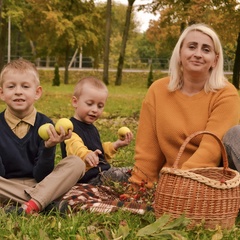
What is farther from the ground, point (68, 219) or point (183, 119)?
point (183, 119)

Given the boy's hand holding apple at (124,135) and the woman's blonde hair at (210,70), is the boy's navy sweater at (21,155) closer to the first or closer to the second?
the boy's hand holding apple at (124,135)

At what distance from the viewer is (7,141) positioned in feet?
14.8

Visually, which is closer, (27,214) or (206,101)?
(27,214)

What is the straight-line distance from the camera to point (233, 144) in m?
4.29

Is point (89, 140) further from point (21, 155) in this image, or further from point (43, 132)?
point (43, 132)

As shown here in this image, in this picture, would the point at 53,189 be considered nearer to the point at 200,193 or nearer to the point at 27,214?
the point at 27,214

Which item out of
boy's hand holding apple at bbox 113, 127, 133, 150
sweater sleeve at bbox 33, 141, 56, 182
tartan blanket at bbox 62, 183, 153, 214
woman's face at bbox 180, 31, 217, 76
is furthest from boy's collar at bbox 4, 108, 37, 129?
woman's face at bbox 180, 31, 217, 76

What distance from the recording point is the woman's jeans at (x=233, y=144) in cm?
426

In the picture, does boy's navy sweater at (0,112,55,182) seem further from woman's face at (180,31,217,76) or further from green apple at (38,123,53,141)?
woman's face at (180,31,217,76)

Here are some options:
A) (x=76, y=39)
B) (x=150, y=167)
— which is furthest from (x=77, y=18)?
(x=150, y=167)

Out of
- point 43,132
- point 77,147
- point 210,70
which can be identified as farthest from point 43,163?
point 210,70

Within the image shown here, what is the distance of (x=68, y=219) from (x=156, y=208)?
1.88 ft

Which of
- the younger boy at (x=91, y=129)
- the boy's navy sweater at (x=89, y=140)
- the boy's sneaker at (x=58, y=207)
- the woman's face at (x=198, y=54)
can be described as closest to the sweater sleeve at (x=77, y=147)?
the younger boy at (x=91, y=129)

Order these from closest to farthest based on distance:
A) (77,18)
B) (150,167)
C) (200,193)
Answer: (200,193) → (150,167) → (77,18)
